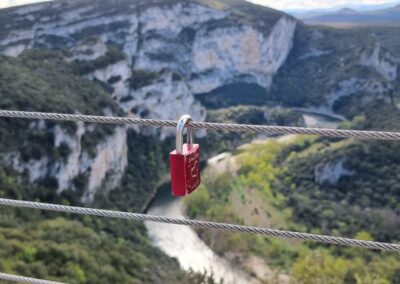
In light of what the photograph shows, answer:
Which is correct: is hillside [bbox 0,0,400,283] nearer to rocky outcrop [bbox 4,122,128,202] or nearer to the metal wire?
rocky outcrop [bbox 4,122,128,202]

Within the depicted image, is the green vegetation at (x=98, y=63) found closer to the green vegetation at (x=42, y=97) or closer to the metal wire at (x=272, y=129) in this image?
the green vegetation at (x=42, y=97)

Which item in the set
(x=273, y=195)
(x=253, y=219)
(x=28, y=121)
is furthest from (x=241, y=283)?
(x=28, y=121)

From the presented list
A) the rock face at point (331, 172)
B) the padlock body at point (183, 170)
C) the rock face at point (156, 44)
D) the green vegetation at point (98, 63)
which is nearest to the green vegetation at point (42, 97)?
the green vegetation at point (98, 63)

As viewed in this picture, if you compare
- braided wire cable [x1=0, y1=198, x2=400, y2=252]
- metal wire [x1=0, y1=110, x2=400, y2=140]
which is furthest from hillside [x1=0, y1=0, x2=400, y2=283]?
metal wire [x1=0, y1=110, x2=400, y2=140]

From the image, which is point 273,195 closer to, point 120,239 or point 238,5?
point 120,239

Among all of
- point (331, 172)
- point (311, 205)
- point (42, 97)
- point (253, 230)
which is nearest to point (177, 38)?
point (331, 172)

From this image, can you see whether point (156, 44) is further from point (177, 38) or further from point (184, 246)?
point (184, 246)
